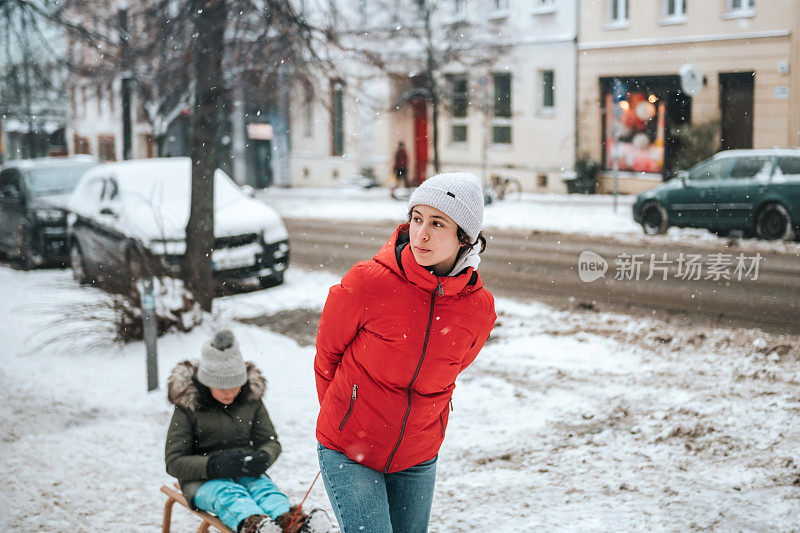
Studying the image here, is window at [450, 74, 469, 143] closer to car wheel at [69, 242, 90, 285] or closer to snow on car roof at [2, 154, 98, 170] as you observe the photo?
car wheel at [69, 242, 90, 285]

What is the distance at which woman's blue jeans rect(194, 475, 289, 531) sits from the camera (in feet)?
10.4

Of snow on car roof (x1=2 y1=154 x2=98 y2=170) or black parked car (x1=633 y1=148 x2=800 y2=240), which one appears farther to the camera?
snow on car roof (x1=2 y1=154 x2=98 y2=170)

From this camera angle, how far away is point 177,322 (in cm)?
694

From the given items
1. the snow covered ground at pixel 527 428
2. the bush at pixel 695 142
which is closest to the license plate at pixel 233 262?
the snow covered ground at pixel 527 428

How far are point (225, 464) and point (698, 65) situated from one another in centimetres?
642

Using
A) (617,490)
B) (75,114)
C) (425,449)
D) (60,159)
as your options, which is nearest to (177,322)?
(617,490)

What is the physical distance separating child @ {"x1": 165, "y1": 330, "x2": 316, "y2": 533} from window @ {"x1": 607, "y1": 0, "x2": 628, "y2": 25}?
586cm

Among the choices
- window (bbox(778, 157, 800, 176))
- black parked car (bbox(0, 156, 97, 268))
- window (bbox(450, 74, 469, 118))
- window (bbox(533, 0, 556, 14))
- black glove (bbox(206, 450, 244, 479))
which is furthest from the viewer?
black parked car (bbox(0, 156, 97, 268))

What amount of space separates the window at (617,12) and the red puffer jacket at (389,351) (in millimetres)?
6154

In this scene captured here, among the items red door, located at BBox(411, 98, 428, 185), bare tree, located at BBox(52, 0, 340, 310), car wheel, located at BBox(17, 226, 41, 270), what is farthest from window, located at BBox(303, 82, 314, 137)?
car wheel, located at BBox(17, 226, 41, 270)

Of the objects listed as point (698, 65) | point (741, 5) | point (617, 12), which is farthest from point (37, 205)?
point (741, 5)

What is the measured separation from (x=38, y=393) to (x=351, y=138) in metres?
4.06

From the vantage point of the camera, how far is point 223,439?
3445mm

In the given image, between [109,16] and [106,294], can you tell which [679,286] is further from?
[109,16]
